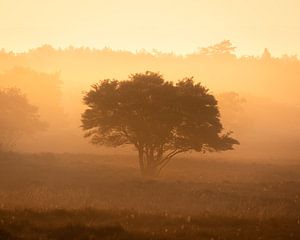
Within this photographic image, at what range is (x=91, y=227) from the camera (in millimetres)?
18062

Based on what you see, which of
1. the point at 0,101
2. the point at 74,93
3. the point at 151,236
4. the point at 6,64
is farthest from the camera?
the point at 6,64

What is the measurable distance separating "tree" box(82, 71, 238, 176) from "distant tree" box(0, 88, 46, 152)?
94.2ft

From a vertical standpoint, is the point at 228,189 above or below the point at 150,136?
below

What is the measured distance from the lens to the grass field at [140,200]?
720 inches

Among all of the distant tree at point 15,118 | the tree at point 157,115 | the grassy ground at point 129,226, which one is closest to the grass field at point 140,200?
the grassy ground at point 129,226

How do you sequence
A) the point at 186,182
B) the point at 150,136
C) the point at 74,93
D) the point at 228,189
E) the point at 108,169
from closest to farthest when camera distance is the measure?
Result: the point at 228,189
the point at 186,182
the point at 150,136
the point at 108,169
the point at 74,93

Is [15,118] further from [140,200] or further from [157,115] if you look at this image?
[140,200]

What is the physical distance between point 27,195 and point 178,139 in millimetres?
17716

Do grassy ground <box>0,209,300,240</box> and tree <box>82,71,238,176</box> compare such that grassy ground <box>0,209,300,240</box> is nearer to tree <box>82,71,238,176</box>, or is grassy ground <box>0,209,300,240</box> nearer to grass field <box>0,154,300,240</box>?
grass field <box>0,154,300,240</box>

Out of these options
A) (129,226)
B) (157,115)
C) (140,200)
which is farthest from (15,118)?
(129,226)

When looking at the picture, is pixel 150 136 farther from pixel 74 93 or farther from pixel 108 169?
pixel 74 93

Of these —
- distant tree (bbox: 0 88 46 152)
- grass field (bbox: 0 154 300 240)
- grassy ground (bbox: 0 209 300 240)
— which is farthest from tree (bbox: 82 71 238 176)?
distant tree (bbox: 0 88 46 152)

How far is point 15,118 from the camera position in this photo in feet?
236

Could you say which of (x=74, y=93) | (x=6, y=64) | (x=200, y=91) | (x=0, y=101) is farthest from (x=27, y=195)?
(x=6, y=64)
